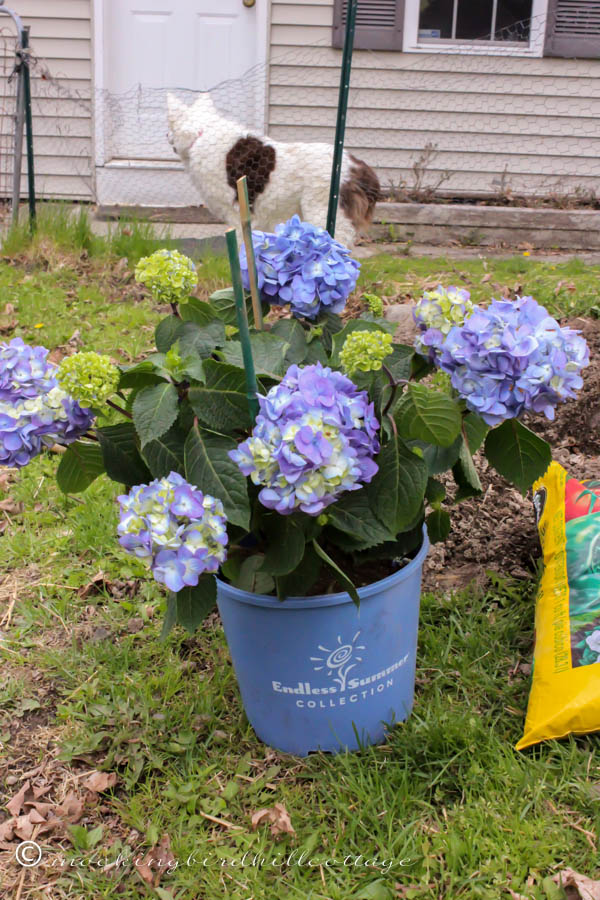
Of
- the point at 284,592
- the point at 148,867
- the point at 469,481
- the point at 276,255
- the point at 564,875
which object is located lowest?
the point at 148,867

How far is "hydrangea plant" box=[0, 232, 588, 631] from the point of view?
111 centimetres

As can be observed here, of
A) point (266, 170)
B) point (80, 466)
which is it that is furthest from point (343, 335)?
point (266, 170)

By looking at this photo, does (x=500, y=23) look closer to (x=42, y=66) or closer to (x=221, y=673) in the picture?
(x=42, y=66)

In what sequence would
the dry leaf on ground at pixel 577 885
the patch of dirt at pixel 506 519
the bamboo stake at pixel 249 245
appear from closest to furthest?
the bamboo stake at pixel 249 245 < the dry leaf on ground at pixel 577 885 < the patch of dirt at pixel 506 519

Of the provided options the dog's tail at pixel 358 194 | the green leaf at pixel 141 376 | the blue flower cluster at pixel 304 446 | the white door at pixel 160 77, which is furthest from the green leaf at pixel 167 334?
the white door at pixel 160 77

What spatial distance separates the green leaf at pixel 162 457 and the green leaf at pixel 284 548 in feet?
0.59

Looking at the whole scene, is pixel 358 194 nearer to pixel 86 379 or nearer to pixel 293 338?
pixel 293 338

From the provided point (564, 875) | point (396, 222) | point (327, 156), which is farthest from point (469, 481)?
point (396, 222)

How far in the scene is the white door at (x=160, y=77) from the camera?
6.05 meters

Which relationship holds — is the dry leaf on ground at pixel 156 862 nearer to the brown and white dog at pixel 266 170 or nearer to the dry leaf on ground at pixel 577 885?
the dry leaf on ground at pixel 577 885

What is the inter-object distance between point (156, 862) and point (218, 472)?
2.38 feet

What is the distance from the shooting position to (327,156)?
462 centimetres

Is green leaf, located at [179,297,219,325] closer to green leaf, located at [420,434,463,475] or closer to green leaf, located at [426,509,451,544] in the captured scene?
green leaf, located at [420,434,463,475]

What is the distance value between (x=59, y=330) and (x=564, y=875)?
3161 mm
